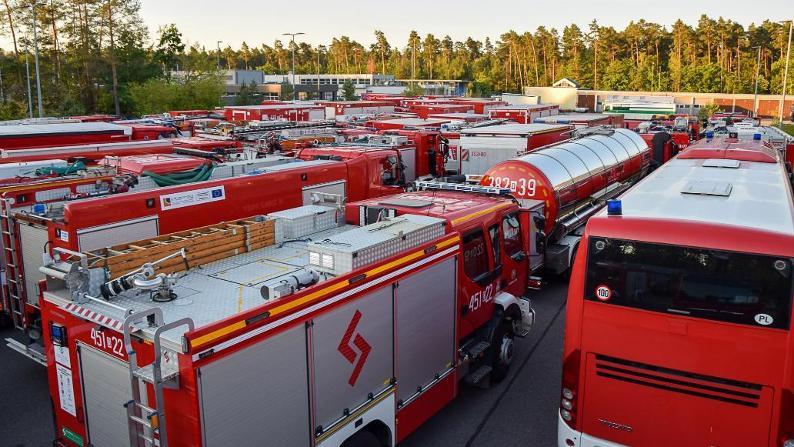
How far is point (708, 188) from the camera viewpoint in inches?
288

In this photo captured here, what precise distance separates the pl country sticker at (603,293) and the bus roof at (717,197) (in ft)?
2.42

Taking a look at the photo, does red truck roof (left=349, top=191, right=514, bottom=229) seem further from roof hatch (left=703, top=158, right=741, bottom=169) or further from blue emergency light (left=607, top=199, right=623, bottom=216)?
roof hatch (left=703, top=158, right=741, bottom=169)

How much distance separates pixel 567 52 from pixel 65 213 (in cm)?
10967

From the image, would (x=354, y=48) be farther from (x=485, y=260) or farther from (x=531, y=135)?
(x=485, y=260)

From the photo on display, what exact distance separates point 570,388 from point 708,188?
2.99 metres

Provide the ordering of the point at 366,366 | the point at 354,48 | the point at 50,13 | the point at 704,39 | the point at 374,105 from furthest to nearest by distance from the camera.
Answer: the point at 354,48
the point at 704,39
the point at 50,13
the point at 374,105
the point at 366,366

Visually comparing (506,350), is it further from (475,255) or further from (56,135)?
(56,135)

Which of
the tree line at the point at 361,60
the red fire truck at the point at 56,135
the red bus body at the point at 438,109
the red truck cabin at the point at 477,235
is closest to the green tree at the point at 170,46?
the tree line at the point at 361,60

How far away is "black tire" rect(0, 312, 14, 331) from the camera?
471 inches

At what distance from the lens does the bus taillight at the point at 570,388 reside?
6.39m

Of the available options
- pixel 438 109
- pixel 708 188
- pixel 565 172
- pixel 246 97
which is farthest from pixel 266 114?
pixel 708 188

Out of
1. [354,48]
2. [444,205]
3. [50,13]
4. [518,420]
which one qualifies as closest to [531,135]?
[444,205]

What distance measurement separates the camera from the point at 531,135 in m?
19.6

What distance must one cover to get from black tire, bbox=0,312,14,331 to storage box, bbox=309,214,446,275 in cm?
866
